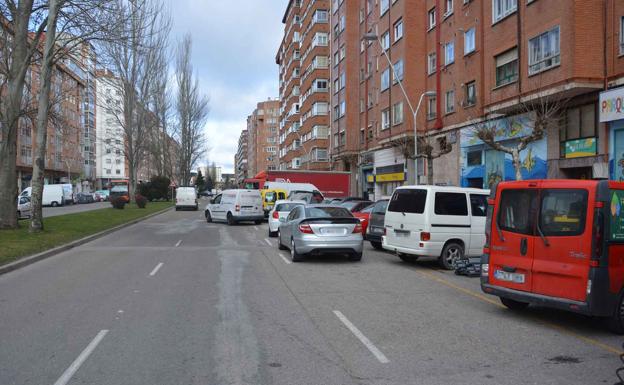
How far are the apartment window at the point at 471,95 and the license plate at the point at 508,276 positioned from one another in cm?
1943

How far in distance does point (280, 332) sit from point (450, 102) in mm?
24205

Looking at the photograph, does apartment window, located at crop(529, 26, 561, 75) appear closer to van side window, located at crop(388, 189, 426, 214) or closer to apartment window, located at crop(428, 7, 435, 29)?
van side window, located at crop(388, 189, 426, 214)

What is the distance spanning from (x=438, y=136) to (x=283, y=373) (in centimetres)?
2573

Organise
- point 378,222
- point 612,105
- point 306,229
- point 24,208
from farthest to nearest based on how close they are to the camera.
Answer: point 24,208 < point 612,105 < point 378,222 < point 306,229

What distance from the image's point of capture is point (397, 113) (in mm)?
33656

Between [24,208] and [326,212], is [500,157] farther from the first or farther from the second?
[24,208]

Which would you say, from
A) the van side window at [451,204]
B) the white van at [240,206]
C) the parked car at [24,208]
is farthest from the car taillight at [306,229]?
the parked car at [24,208]

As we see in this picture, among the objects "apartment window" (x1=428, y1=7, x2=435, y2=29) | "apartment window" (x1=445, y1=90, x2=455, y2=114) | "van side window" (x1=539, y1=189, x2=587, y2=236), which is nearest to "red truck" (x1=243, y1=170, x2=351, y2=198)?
"apartment window" (x1=445, y1=90, x2=455, y2=114)

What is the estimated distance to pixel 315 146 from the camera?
189 feet

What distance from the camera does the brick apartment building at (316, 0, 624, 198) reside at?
1720 centimetres

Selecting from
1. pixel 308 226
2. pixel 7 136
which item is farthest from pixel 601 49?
pixel 7 136

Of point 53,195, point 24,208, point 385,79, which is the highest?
point 385,79

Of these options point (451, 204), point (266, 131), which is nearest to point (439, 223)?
point (451, 204)

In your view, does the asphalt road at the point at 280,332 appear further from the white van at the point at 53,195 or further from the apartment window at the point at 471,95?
the white van at the point at 53,195
